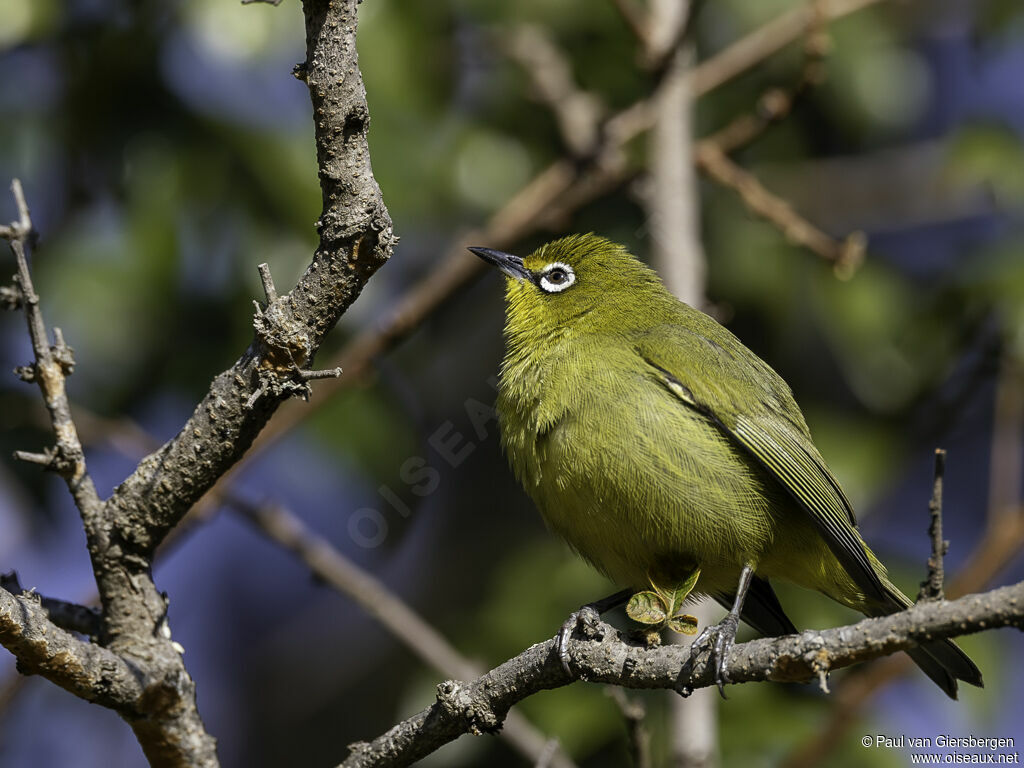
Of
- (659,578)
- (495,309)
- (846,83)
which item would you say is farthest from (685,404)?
(495,309)

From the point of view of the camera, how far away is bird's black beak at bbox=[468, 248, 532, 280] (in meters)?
4.42

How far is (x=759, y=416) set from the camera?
12.8 feet

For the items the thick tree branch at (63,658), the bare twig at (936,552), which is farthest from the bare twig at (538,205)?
the bare twig at (936,552)

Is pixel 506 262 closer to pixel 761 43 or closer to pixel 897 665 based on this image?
pixel 761 43

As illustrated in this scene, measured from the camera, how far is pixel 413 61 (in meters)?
4.25

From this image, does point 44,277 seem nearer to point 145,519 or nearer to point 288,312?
point 145,519

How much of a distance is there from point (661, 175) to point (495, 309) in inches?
86.4

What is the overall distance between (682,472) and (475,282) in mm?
1986

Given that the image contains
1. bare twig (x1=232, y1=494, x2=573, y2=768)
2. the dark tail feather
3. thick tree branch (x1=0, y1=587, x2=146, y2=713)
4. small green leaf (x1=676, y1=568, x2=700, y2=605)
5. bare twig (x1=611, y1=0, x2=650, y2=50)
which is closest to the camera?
thick tree branch (x1=0, y1=587, x2=146, y2=713)

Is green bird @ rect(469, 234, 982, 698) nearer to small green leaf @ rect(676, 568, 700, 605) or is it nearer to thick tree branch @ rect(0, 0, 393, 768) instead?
small green leaf @ rect(676, 568, 700, 605)

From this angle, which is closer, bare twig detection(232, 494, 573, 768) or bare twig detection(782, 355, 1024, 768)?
bare twig detection(782, 355, 1024, 768)

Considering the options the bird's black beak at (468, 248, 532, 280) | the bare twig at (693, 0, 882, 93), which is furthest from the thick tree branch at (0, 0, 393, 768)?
the bare twig at (693, 0, 882, 93)

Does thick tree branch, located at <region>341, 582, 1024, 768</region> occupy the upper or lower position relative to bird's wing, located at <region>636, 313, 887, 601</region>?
lower

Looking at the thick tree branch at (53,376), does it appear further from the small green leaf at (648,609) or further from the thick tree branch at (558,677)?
the small green leaf at (648,609)
